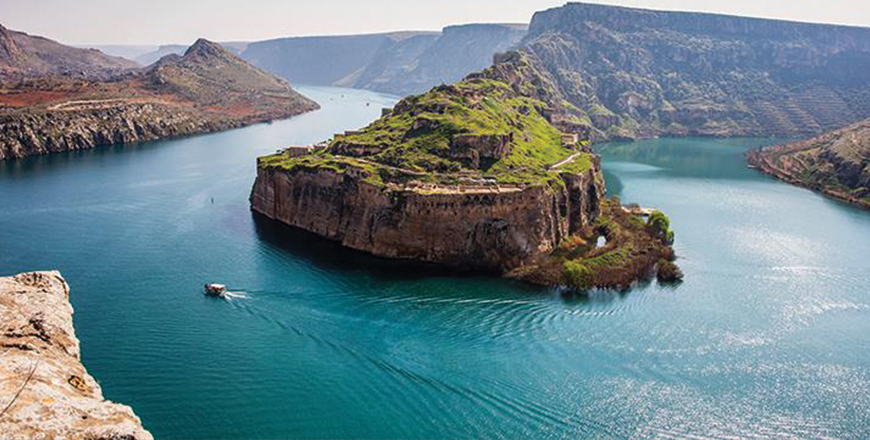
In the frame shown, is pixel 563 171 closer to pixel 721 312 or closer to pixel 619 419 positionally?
pixel 721 312

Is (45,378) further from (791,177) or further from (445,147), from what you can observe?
(791,177)

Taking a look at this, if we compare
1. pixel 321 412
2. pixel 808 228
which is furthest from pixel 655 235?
pixel 321 412

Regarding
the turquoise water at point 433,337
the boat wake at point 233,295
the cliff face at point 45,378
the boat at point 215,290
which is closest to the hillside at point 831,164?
the turquoise water at point 433,337

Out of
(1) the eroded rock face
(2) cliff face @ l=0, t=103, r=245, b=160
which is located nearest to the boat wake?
(1) the eroded rock face

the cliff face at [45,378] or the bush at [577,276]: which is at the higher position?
the cliff face at [45,378]

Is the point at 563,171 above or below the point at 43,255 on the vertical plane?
above

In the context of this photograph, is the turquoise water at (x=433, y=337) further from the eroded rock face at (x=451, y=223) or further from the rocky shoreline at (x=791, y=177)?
the rocky shoreline at (x=791, y=177)
